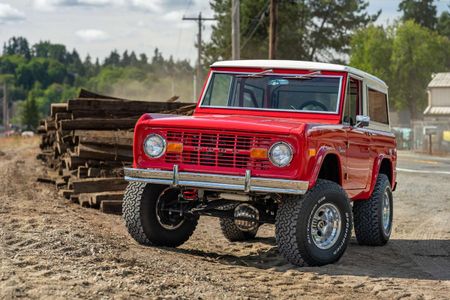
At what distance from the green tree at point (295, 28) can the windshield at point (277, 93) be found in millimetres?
53436

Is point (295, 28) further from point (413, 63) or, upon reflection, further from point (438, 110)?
point (413, 63)

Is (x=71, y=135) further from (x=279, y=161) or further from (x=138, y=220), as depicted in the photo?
(x=279, y=161)

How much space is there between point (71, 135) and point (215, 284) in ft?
32.0

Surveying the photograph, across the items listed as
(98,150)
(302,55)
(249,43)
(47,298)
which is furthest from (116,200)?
(302,55)

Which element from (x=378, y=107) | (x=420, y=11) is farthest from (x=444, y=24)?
(x=378, y=107)

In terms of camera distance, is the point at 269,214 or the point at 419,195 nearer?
the point at 269,214

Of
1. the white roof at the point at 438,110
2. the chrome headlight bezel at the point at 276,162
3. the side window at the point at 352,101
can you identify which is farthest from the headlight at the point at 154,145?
the white roof at the point at 438,110

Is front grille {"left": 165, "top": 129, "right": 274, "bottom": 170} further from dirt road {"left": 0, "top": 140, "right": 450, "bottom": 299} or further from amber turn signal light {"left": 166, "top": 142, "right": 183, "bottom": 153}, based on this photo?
dirt road {"left": 0, "top": 140, "right": 450, "bottom": 299}

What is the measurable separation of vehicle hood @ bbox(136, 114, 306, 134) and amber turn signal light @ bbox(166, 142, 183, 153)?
0.19 metres

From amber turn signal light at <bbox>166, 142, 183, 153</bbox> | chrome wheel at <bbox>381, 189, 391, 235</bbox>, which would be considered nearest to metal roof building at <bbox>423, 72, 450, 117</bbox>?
chrome wheel at <bbox>381, 189, 391, 235</bbox>

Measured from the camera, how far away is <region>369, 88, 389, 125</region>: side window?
36.4 ft

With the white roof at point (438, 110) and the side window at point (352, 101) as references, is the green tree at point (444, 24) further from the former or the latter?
the side window at point (352, 101)

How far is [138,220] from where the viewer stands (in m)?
9.48

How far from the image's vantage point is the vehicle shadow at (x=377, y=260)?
8641 millimetres
